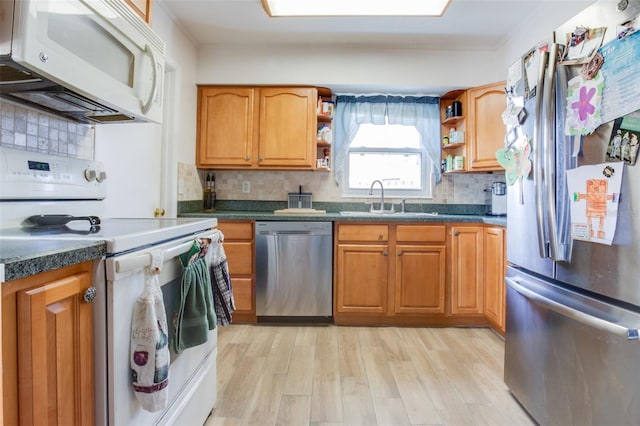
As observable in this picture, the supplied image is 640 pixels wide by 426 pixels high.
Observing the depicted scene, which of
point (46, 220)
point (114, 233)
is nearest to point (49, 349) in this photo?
point (114, 233)

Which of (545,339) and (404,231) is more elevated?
(404,231)

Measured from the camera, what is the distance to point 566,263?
4.06ft

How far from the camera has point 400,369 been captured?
1923 millimetres

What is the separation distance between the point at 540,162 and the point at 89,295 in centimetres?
158

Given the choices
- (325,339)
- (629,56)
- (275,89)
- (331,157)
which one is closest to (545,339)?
(629,56)

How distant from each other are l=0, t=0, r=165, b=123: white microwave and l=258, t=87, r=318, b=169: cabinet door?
141cm

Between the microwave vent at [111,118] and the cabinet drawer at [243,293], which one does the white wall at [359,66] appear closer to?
the microwave vent at [111,118]

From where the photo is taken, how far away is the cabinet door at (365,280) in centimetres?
257

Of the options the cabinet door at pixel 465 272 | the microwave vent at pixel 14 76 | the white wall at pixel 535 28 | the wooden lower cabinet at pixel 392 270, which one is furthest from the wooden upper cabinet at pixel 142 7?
the cabinet door at pixel 465 272

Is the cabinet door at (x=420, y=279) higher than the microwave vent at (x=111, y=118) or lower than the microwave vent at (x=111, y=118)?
lower

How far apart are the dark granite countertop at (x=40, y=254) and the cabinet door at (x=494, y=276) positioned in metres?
2.39

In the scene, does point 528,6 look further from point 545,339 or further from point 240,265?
point 240,265

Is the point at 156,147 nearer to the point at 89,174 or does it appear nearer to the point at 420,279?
the point at 89,174

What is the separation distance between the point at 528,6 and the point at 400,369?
2608mm
